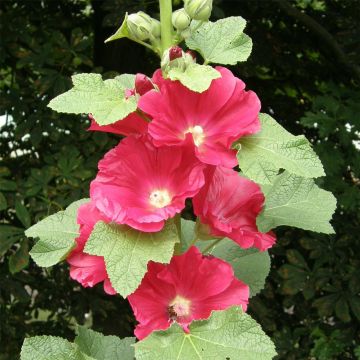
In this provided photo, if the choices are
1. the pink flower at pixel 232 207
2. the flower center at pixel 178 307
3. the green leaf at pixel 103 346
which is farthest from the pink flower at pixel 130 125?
the green leaf at pixel 103 346

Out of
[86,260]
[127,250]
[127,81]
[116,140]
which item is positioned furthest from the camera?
[116,140]

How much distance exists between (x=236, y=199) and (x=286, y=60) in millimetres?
2053

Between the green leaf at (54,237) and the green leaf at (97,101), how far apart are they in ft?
0.68

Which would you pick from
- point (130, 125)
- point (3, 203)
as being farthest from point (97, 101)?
point (3, 203)

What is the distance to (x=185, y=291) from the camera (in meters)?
0.99

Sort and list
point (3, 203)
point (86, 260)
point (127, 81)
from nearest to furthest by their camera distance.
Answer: point (86, 260) < point (127, 81) < point (3, 203)

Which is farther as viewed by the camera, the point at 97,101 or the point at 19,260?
the point at 19,260

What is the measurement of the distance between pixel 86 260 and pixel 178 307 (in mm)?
156

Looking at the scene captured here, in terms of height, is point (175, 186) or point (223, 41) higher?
point (223, 41)

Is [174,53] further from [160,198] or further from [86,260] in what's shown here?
[86,260]

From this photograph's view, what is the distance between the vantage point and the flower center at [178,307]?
991mm

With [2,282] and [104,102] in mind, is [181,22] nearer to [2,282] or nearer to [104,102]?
[104,102]

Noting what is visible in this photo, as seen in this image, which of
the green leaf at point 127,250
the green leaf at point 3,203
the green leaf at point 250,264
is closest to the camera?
the green leaf at point 127,250

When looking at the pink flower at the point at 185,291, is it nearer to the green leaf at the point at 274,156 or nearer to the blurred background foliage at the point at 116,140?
the green leaf at the point at 274,156
